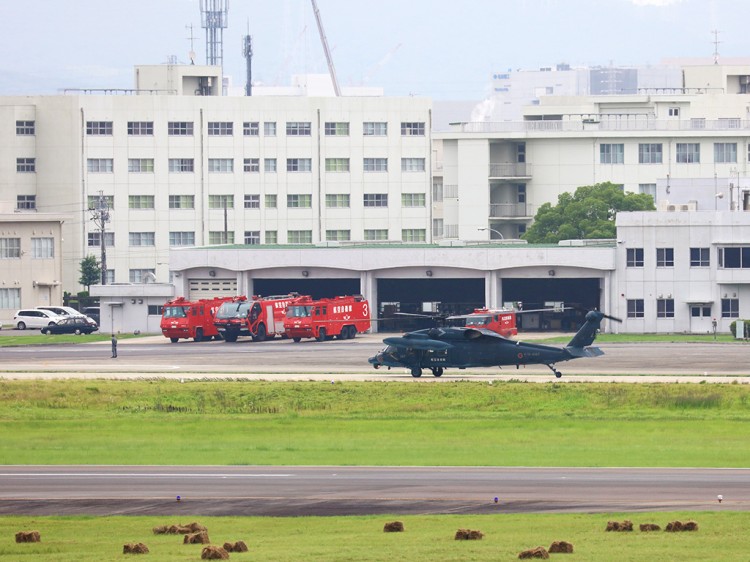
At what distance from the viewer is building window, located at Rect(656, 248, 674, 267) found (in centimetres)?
10600

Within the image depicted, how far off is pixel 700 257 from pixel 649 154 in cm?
4743

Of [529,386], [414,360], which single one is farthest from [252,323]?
[529,386]

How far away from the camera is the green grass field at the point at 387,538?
27.4 metres

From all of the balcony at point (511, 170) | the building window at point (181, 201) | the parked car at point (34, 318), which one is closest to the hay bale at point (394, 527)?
the parked car at point (34, 318)

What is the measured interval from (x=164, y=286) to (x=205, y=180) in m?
36.4

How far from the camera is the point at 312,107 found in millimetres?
149500

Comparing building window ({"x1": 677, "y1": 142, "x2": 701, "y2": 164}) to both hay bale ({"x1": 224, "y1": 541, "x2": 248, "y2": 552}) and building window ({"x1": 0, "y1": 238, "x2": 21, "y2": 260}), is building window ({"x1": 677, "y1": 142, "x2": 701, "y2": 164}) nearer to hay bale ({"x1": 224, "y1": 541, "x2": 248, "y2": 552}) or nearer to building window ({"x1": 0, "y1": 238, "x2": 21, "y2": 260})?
building window ({"x1": 0, "y1": 238, "x2": 21, "y2": 260})

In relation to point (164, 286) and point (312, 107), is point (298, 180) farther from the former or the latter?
point (164, 286)

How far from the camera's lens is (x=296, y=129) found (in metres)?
149

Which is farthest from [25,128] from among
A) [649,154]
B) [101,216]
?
[649,154]

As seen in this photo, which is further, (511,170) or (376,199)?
(511,170)

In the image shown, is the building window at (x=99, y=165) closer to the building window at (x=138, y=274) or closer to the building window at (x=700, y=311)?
the building window at (x=138, y=274)

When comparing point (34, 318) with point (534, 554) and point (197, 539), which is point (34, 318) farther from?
point (534, 554)

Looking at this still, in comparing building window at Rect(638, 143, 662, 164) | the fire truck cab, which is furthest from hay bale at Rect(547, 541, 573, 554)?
building window at Rect(638, 143, 662, 164)
